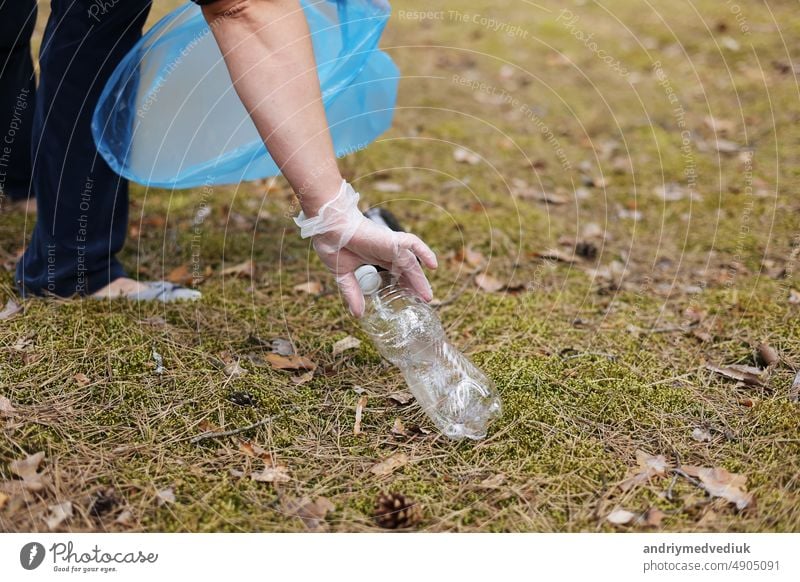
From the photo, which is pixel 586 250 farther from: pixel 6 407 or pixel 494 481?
pixel 6 407

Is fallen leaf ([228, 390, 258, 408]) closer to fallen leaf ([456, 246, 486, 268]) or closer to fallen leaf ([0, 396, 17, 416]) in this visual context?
fallen leaf ([0, 396, 17, 416])

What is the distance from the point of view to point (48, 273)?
2600 mm

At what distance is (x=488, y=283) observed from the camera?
3002mm

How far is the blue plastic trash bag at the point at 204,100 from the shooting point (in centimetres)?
257

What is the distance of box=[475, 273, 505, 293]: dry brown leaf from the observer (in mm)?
2961

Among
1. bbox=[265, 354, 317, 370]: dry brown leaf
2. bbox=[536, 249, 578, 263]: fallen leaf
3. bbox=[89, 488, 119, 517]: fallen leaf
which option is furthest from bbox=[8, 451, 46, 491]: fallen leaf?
bbox=[536, 249, 578, 263]: fallen leaf

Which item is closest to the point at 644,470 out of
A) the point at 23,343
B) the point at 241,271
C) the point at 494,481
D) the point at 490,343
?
the point at 494,481

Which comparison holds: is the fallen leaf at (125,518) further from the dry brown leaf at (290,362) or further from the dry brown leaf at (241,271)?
the dry brown leaf at (241,271)

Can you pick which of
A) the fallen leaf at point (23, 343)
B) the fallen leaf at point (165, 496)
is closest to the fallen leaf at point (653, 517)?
the fallen leaf at point (165, 496)

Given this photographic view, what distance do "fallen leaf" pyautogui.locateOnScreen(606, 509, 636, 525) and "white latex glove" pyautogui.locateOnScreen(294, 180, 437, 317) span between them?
2.75ft

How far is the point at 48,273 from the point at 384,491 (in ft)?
5.21
